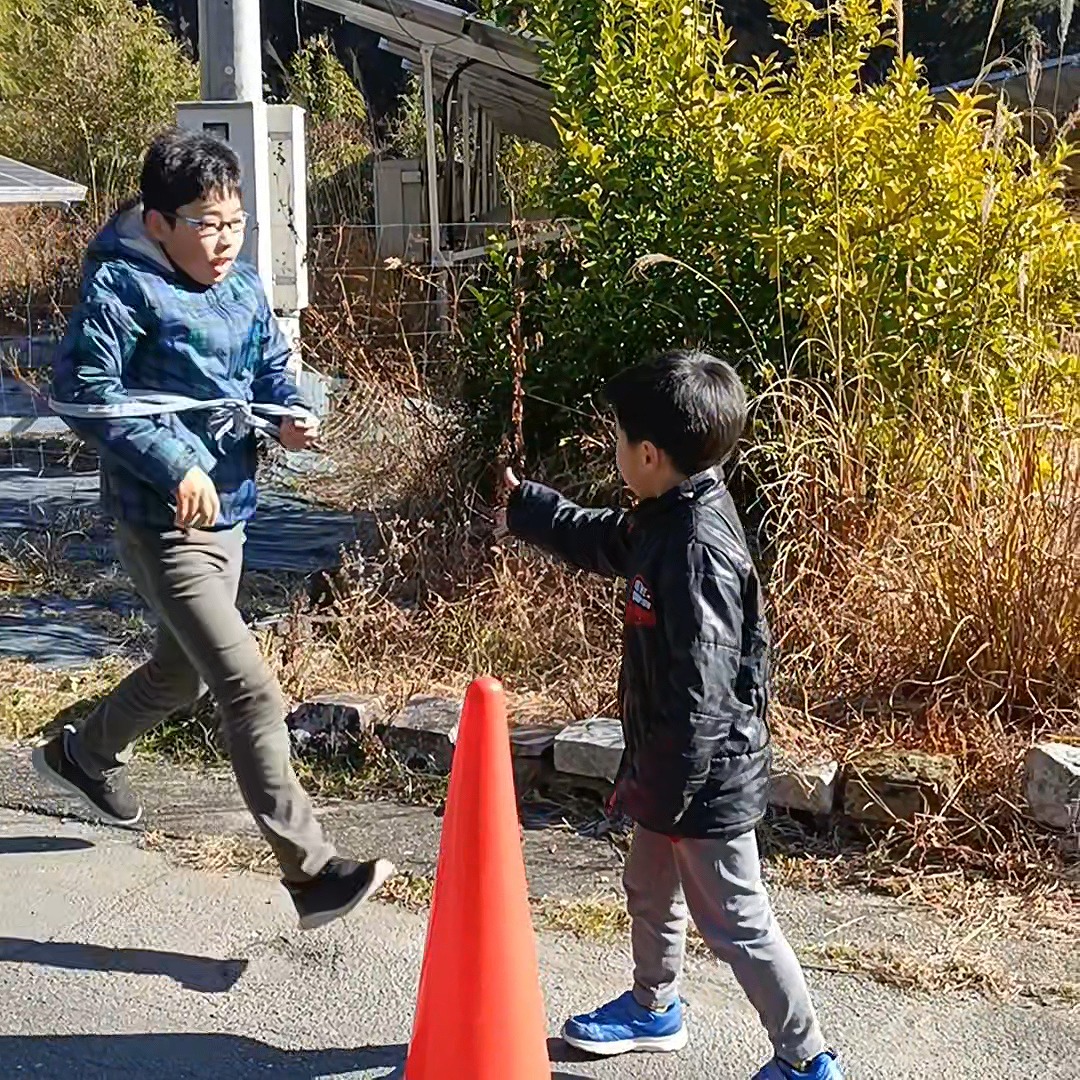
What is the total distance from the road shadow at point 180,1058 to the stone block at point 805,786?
4.62 feet

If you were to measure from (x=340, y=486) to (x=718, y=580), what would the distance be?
17.1ft

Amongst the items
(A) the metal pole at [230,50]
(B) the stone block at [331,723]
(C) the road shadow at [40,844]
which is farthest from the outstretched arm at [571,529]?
(A) the metal pole at [230,50]

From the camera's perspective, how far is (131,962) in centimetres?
348

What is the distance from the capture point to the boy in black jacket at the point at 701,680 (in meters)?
2.69

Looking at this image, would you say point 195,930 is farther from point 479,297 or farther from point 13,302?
point 13,302

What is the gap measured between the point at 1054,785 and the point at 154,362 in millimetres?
2503

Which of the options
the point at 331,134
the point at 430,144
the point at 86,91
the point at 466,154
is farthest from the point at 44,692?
the point at 331,134

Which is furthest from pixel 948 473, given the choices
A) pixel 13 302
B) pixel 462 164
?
pixel 13 302

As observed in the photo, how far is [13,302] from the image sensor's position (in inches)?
553

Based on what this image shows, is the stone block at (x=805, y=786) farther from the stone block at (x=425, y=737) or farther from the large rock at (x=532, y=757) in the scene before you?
the stone block at (x=425, y=737)

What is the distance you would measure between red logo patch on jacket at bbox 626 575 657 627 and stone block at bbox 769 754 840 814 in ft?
4.61

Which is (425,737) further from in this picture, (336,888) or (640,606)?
(640,606)

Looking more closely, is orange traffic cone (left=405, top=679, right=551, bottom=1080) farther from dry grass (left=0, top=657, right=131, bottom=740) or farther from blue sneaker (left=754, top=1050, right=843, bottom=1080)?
dry grass (left=0, top=657, right=131, bottom=740)

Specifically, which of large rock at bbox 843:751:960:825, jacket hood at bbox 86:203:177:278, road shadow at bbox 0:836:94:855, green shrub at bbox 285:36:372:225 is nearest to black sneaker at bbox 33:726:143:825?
road shadow at bbox 0:836:94:855
